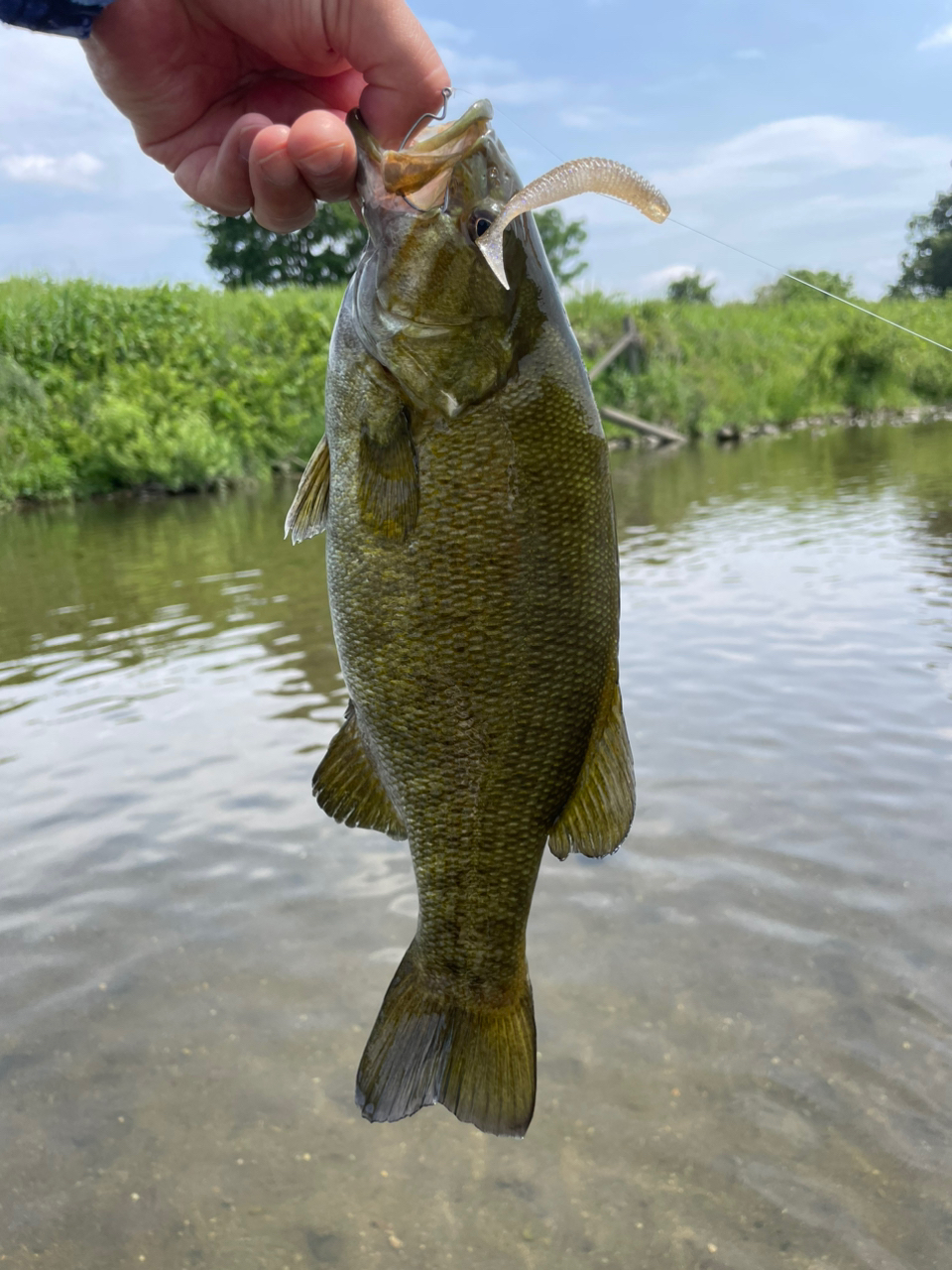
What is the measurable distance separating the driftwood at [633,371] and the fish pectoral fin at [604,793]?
104ft

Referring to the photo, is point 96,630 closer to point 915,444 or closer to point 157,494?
point 157,494

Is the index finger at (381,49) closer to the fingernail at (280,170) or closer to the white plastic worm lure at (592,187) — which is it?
the fingernail at (280,170)

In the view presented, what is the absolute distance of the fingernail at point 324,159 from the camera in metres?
1.90

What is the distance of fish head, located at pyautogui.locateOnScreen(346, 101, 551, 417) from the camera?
1784 mm

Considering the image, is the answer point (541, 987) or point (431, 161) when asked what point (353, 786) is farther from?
point (541, 987)

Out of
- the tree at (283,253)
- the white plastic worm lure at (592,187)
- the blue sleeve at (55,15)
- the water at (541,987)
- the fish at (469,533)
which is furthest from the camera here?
the tree at (283,253)

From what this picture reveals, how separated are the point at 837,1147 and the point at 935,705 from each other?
13.9ft

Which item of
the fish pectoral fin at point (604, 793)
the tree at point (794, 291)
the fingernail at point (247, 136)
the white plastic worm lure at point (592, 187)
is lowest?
the fish pectoral fin at point (604, 793)

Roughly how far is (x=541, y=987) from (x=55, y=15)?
373cm

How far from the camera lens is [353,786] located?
2.10 meters

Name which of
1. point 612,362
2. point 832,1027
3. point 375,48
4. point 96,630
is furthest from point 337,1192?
point 612,362

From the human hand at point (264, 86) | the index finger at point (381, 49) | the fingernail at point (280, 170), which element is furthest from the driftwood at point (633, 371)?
the fingernail at point (280, 170)

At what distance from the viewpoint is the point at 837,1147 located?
3342 mm

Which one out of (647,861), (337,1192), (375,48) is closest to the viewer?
(375,48)
